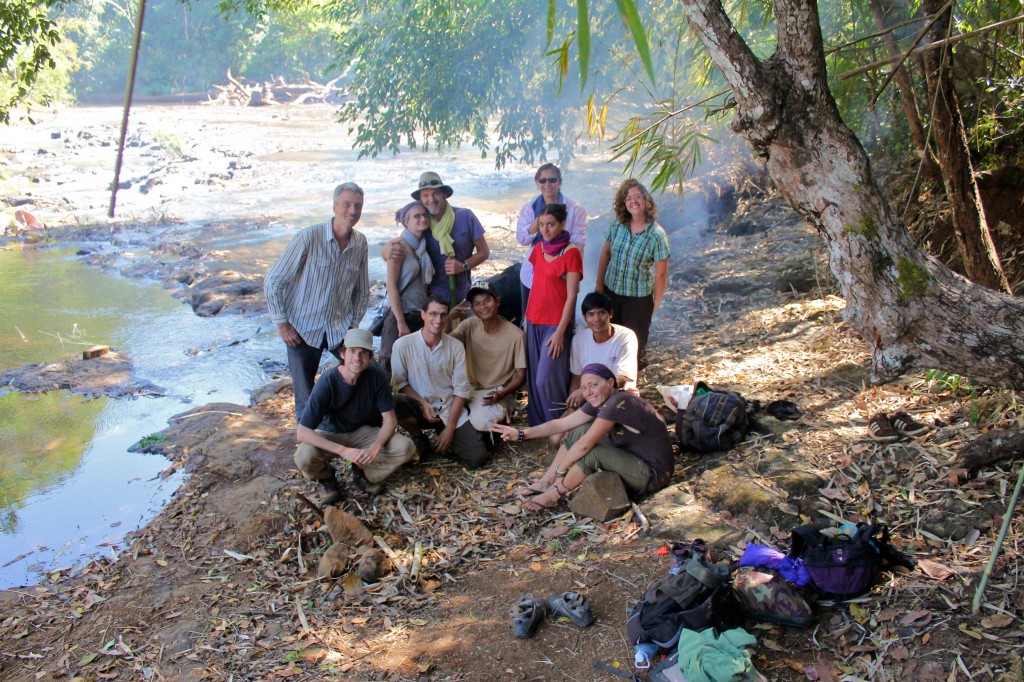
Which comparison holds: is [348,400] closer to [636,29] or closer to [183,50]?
[636,29]

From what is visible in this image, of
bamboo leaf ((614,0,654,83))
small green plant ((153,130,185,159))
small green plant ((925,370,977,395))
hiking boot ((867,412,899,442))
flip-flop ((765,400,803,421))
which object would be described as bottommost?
flip-flop ((765,400,803,421))

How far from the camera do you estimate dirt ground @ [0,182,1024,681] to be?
3.15 meters

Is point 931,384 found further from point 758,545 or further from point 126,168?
point 126,168

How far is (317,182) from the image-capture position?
1898 cm

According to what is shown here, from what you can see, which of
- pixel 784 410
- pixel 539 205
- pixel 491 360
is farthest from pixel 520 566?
pixel 539 205

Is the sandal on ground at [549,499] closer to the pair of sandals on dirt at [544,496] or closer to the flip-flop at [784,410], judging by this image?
the pair of sandals on dirt at [544,496]

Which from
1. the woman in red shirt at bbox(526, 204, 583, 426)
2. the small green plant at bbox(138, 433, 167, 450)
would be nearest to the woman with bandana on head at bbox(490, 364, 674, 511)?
the woman in red shirt at bbox(526, 204, 583, 426)

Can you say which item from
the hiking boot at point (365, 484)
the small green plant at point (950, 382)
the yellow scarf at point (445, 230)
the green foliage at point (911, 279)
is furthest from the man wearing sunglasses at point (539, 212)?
the green foliage at point (911, 279)

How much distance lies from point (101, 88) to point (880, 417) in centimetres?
3458

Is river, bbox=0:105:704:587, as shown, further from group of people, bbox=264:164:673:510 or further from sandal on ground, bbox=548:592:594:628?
sandal on ground, bbox=548:592:594:628

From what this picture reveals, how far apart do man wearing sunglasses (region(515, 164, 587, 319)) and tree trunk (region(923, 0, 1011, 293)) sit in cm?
213

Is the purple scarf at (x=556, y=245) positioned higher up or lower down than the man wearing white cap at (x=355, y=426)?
higher up

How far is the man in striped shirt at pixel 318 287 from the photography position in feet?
16.3

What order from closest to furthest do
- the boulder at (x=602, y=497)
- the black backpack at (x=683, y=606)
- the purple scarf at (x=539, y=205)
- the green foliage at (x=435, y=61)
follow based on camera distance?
the black backpack at (x=683, y=606)
the boulder at (x=602, y=497)
the purple scarf at (x=539, y=205)
the green foliage at (x=435, y=61)
